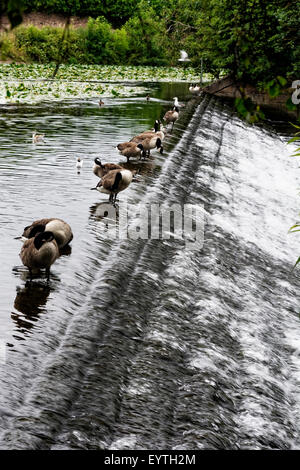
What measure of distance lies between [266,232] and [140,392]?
739cm

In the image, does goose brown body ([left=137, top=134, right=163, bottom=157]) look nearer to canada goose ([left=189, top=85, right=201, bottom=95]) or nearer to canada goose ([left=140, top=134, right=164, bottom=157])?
canada goose ([left=140, top=134, right=164, bottom=157])

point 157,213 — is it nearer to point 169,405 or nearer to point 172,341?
point 172,341

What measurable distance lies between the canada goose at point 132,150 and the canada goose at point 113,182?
3.34 meters

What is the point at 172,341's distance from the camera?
673cm

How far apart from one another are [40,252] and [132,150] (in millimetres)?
7621

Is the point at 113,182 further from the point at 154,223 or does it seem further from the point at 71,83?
the point at 71,83

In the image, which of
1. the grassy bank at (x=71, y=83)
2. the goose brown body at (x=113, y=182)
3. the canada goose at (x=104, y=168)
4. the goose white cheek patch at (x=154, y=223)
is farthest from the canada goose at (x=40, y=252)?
the grassy bank at (x=71, y=83)

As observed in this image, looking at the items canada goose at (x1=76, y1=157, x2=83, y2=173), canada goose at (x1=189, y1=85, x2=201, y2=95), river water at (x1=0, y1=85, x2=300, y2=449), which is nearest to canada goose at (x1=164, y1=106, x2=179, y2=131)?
river water at (x1=0, y1=85, x2=300, y2=449)

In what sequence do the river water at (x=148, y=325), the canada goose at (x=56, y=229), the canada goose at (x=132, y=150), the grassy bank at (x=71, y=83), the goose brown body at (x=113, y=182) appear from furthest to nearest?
the grassy bank at (x=71, y=83) < the canada goose at (x=132, y=150) < the goose brown body at (x=113, y=182) < the canada goose at (x=56, y=229) < the river water at (x=148, y=325)

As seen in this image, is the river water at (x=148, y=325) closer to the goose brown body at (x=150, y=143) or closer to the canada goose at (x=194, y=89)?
the goose brown body at (x=150, y=143)

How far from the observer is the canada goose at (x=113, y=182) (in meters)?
10.9

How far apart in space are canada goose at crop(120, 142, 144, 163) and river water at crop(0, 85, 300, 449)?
29 centimetres

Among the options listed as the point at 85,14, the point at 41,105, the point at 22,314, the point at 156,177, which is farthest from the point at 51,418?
the point at 85,14

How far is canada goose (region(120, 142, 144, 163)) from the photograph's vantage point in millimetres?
14461
